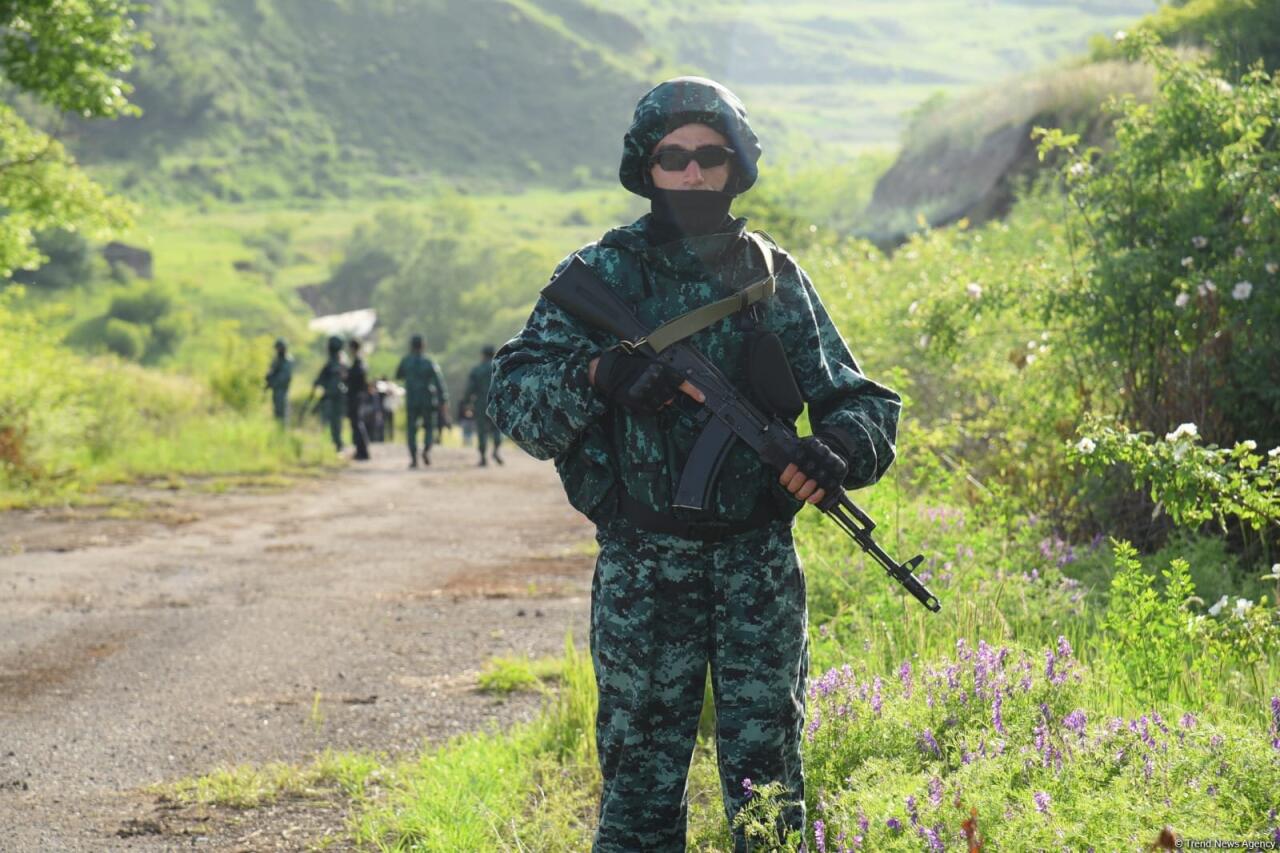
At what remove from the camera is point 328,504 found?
13602 millimetres

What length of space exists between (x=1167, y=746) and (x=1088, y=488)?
412 centimetres

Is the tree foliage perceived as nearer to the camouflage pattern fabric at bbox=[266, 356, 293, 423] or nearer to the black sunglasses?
the camouflage pattern fabric at bbox=[266, 356, 293, 423]

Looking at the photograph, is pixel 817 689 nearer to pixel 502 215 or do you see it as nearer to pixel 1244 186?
pixel 1244 186

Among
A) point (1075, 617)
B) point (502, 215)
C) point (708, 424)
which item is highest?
point (502, 215)

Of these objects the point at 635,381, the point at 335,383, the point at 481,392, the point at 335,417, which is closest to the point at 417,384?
the point at 481,392

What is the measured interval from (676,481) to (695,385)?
8.2 inches

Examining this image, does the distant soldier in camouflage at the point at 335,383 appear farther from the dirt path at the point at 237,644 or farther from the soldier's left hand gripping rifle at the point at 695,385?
the soldier's left hand gripping rifle at the point at 695,385

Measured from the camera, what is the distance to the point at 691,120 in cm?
300

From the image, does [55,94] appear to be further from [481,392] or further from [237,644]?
[237,644]

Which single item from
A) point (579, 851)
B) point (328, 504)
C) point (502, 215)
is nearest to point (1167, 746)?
point (579, 851)

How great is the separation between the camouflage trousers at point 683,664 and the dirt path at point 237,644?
1590 mm

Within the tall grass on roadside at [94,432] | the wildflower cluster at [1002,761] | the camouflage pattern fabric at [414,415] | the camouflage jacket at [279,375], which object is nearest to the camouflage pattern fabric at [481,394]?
the camouflage pattern fabric at [414,415]

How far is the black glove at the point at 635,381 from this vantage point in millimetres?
2799

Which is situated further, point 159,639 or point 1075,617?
point 159,639
